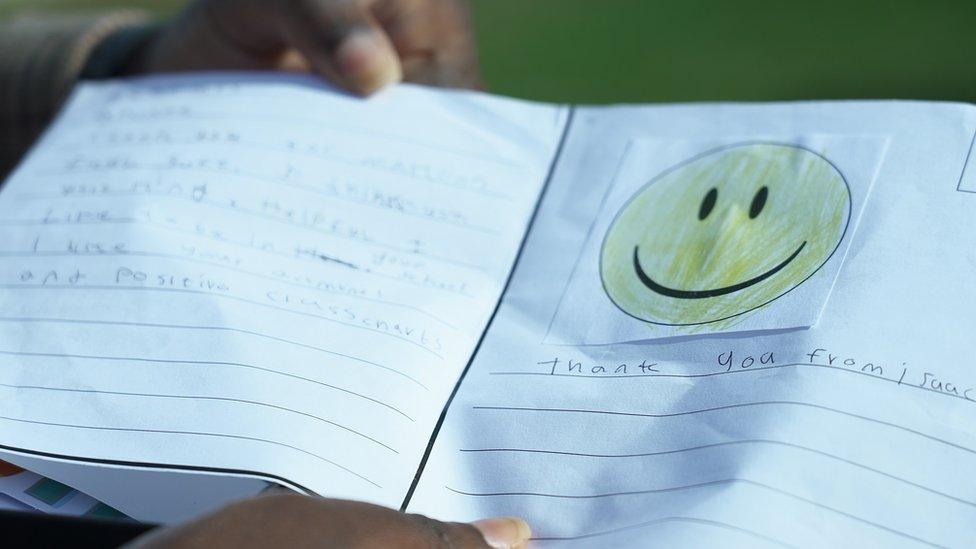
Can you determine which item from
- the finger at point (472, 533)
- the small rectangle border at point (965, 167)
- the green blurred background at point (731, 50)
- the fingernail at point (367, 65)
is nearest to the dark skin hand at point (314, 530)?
the finger at point (472, 533)

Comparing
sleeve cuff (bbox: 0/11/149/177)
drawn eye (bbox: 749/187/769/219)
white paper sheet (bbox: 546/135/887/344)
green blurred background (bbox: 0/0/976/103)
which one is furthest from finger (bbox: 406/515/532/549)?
green blurred background (bbox: 0/0/976/103)

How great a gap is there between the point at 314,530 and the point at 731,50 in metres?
1.69

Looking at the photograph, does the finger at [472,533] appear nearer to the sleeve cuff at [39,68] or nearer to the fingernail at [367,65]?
the fingernail at [367,65]

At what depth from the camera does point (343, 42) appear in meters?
0.70

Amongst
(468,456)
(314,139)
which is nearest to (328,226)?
(314,139)

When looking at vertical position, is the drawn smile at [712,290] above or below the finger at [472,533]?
above

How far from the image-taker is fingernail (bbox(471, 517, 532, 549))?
0.39 m

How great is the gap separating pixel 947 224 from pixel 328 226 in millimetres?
351

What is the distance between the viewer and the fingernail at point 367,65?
670 millimetres

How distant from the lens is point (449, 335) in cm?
49

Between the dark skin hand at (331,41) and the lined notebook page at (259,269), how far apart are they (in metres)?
0.03

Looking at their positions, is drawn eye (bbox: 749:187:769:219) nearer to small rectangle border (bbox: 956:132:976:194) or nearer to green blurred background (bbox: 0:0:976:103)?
small rectangle border (bbox: 956:132:976:194)

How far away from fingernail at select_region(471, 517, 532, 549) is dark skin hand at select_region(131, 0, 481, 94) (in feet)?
1.26

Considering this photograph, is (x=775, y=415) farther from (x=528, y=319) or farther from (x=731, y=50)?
(x=731, y=50)
